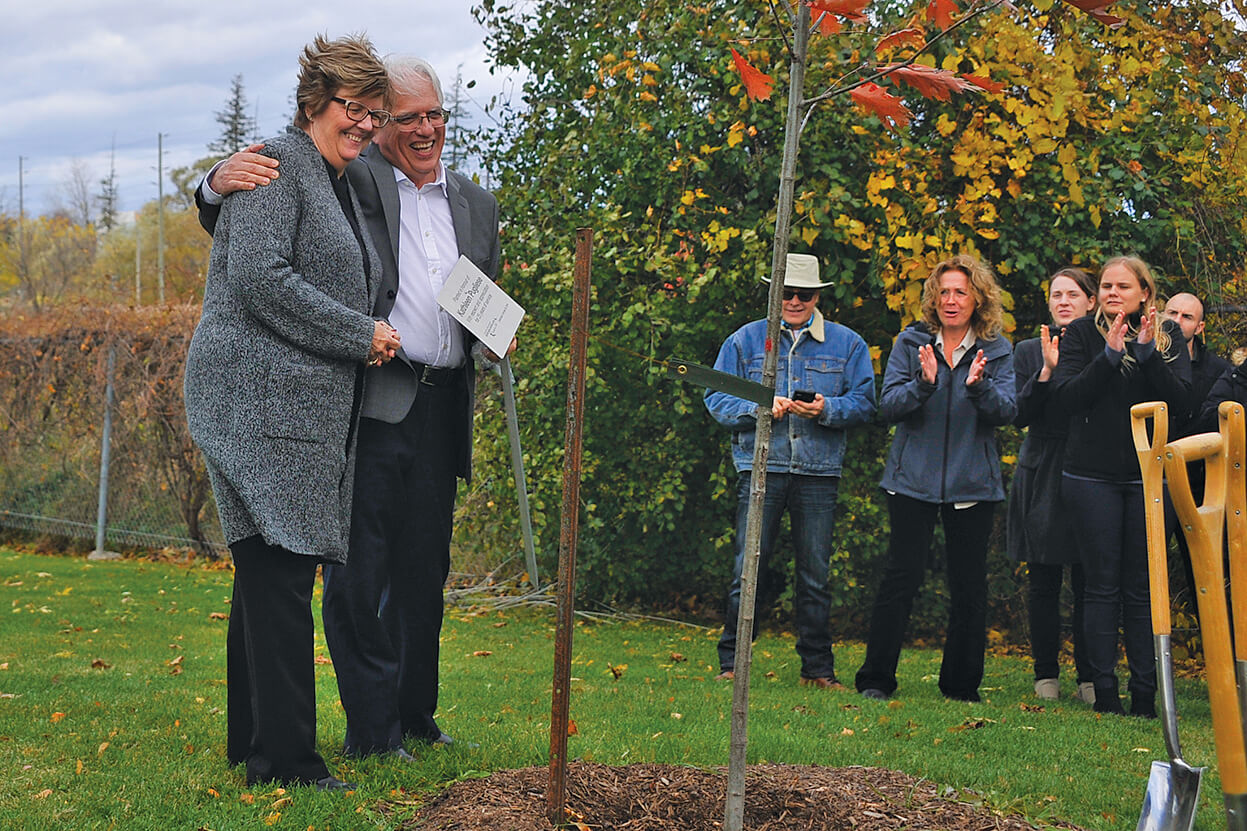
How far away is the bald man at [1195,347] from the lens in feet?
18.8

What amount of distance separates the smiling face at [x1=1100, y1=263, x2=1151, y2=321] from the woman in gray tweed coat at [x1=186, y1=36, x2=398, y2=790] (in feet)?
11.5

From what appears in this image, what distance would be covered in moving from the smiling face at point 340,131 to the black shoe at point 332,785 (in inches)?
72.9

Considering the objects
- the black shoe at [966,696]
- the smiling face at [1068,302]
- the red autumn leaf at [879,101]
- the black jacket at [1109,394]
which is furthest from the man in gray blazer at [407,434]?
the smiling face at [1068,302]

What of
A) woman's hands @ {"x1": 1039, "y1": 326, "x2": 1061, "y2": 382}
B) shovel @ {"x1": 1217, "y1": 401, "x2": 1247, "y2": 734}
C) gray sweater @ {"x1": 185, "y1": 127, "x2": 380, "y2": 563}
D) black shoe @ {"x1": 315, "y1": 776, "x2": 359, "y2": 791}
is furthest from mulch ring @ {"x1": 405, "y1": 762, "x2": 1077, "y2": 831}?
woman's hands @ {"x1": 1039, "y1": 326, "x2": 1061, "y2": 382}

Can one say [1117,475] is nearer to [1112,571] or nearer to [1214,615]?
[1112,571]

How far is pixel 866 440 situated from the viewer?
7832 mm

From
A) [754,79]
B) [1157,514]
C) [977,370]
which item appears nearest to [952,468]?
[977,370]

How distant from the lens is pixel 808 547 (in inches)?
240

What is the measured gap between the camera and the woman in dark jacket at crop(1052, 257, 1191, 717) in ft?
17.7

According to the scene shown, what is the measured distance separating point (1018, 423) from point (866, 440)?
185cm

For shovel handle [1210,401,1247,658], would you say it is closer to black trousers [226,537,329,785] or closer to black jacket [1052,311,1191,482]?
black trousers [226,537,329,785]

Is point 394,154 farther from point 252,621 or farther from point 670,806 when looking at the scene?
point 670,806

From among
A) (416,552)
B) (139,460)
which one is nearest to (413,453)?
(416,552)

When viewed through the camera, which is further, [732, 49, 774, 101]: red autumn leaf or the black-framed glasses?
the black-framed glasses
